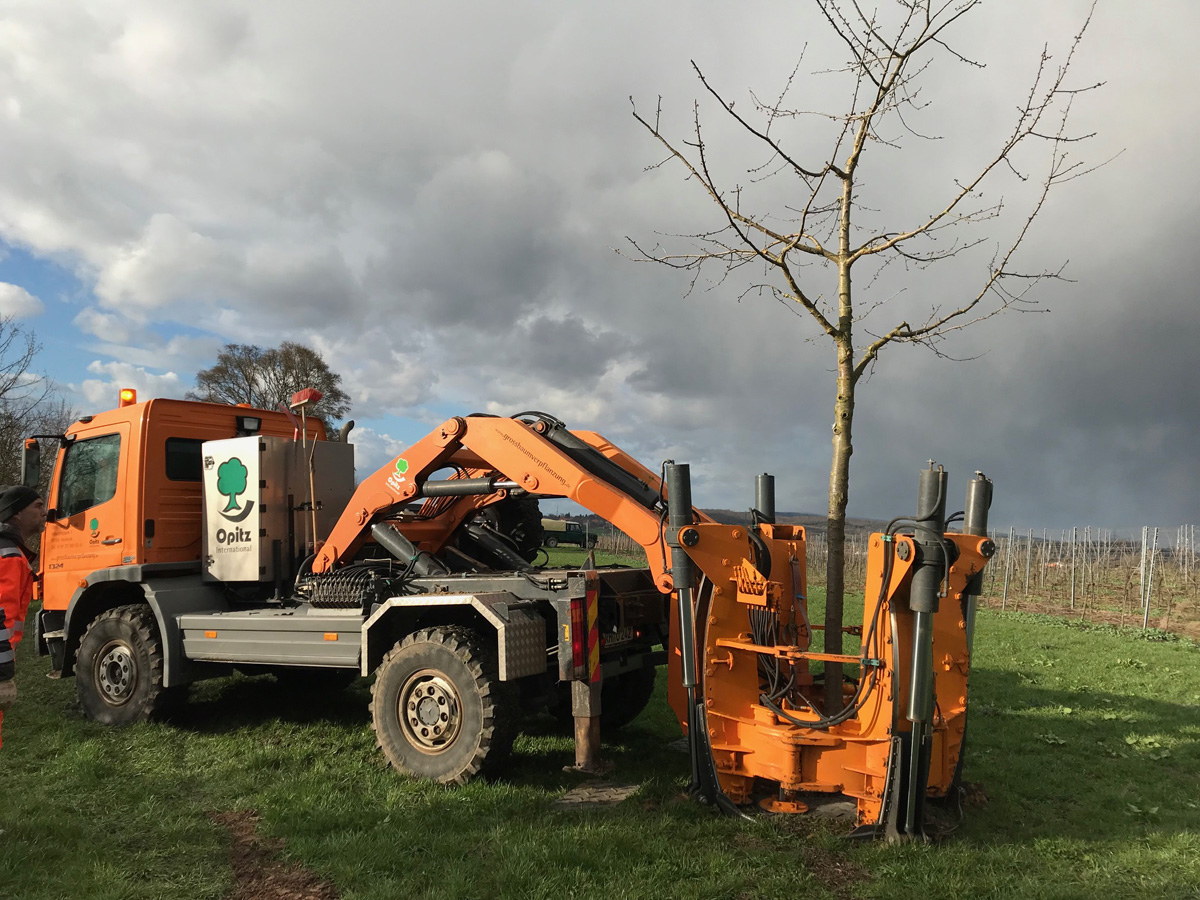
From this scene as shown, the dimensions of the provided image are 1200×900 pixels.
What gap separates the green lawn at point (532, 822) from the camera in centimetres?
412

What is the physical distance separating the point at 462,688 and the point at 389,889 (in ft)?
5.49

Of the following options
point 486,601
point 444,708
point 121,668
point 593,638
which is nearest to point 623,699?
point 593,638

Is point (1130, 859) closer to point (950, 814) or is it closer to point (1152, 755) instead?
point (950, 814)

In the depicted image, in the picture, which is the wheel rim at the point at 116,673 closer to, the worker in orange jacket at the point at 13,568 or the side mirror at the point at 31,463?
the side mirror at the point at 31,463

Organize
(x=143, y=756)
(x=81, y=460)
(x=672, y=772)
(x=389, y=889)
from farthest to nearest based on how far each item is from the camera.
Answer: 1. (x=81, y=460)
2. (x=143, y=756)
3. (x=672, y=772)
4. (x=389, y=889)

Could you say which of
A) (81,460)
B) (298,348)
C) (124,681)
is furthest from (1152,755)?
(298,348)

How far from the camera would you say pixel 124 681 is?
7.35 meters

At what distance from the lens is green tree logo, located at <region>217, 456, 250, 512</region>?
7.52 metres

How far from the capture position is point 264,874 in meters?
4.34

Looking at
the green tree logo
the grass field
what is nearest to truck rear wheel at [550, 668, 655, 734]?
the grass field

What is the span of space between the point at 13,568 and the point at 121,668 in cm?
332

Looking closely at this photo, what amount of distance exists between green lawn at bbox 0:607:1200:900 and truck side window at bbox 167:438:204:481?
2173 millimetres

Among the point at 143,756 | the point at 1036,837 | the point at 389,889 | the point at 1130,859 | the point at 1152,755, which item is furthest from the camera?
the point at 1152,755

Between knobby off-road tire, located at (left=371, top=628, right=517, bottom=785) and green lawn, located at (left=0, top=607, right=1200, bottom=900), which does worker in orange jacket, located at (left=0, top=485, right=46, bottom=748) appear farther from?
knobby off-road tire, located at (left=371, top=628, right=517, bottom=785)
